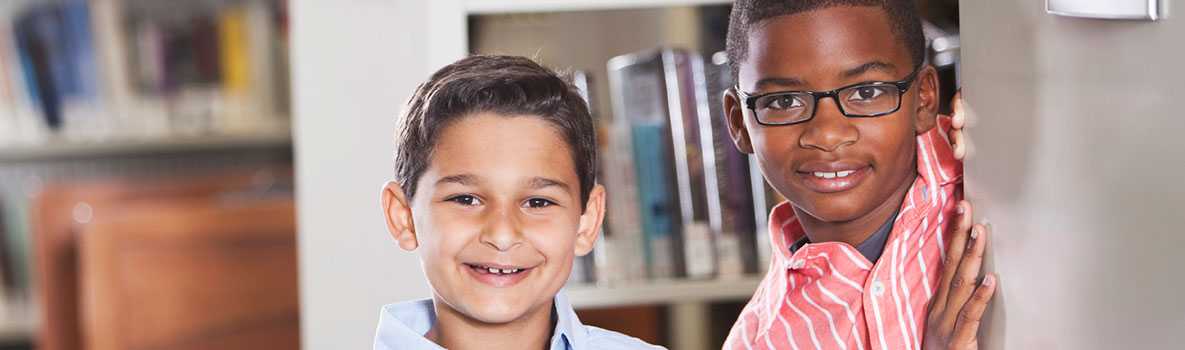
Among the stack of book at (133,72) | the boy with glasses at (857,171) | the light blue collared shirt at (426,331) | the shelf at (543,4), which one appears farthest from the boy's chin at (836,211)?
the stack of book at (133,72)

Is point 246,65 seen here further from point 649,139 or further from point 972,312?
point 972,312

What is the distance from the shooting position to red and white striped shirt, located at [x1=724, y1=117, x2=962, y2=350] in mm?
598

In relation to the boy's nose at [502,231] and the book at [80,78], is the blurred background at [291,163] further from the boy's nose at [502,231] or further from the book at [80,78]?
the boy's nose at [502,231]

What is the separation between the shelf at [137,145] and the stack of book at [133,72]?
0.01 m

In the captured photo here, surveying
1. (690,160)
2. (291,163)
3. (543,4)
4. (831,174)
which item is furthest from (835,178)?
(291,163)

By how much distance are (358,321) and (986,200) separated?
530 mm

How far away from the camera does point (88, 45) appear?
2207 millimetres

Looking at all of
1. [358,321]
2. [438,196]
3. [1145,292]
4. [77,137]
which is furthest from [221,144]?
[1145,292]

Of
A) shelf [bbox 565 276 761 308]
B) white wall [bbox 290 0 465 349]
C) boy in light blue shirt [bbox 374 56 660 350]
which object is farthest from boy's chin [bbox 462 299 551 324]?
shelf [bbox 565 276 761 308]

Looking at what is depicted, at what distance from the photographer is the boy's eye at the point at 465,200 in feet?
1.73

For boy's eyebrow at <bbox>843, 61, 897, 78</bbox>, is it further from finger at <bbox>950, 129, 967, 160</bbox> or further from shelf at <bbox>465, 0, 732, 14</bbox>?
shelf at <bbox>465, 0, 732, 14</bbox>

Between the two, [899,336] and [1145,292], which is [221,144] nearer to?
[899,336]

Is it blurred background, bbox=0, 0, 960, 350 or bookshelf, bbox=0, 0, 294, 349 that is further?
bookshelf, bbox=0, 0, 294, 349

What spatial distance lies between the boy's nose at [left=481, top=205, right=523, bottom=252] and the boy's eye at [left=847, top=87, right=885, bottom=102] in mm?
160
